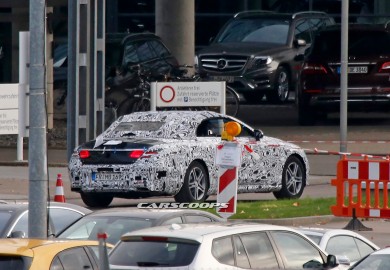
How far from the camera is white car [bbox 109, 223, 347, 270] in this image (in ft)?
37.0

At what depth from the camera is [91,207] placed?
69.4ft

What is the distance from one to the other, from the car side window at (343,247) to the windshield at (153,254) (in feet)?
9.67

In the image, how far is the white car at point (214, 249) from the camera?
444 inches

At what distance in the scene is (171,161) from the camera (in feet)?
67.3

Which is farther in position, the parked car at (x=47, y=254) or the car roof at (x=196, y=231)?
the car roof at (x=196, y=231)

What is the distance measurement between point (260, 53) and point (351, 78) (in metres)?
4.17

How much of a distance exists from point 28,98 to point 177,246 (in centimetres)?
268

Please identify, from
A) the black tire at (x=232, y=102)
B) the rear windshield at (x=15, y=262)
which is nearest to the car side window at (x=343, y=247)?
the rear windshield at (x=15, y=262)

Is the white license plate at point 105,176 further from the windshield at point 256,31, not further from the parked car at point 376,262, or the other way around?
the windshield at point 256,31

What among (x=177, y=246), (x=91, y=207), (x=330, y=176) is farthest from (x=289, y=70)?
(x=177, y=246)

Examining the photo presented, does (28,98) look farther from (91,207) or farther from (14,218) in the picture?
(91,207)

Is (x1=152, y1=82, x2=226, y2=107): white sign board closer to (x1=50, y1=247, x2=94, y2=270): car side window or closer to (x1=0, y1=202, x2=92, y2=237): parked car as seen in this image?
(x1=0, y1=202, x2=92, y2=237): parked car

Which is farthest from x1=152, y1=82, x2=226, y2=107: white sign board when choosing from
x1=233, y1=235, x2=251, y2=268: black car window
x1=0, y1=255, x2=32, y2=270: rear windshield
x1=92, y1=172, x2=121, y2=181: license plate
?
x1=0, y1=255, x2=32, y2=270: rear windshield

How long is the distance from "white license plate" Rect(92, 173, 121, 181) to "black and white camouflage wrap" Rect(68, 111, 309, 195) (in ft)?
0.07
